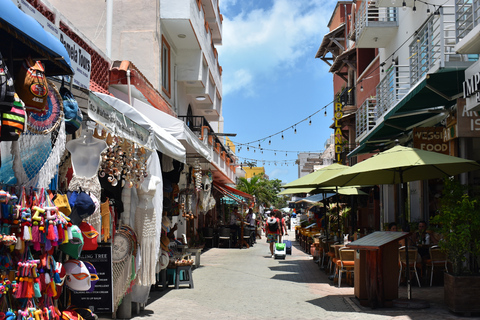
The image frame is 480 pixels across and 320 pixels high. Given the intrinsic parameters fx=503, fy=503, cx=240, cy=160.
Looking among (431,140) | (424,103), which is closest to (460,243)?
(431,140)

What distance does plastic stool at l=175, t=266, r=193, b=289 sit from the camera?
1080cm

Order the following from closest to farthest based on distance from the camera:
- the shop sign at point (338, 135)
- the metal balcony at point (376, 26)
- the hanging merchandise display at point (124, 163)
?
the hanging merchandise display at point (124, 163), the metal balcony at point (376, 26), the shop sign at point (338, 135)

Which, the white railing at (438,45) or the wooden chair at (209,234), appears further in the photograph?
the wooden chair at (209,234)

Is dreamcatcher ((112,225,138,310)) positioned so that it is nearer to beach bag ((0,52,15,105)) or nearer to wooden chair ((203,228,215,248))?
beach bag ((0,52,15,105))

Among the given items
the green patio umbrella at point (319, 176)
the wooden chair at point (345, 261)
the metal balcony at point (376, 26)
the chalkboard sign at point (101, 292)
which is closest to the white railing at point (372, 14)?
the metal balcony at point (376, 26)

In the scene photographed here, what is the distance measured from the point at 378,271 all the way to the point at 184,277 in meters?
4.42

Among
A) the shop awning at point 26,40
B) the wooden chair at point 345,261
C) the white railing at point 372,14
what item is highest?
the white railing at point 372,14

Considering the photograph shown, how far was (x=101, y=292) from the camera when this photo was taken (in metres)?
6.39

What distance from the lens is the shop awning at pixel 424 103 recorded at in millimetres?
9688

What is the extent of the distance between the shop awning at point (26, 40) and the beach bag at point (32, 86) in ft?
0.39

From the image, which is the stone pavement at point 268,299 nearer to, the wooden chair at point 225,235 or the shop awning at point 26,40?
the shop awning at point 26,40

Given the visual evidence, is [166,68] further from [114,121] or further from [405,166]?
[114,121]

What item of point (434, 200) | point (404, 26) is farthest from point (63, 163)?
point (404, 26)

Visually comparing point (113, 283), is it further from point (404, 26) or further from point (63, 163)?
point (404, 26)
